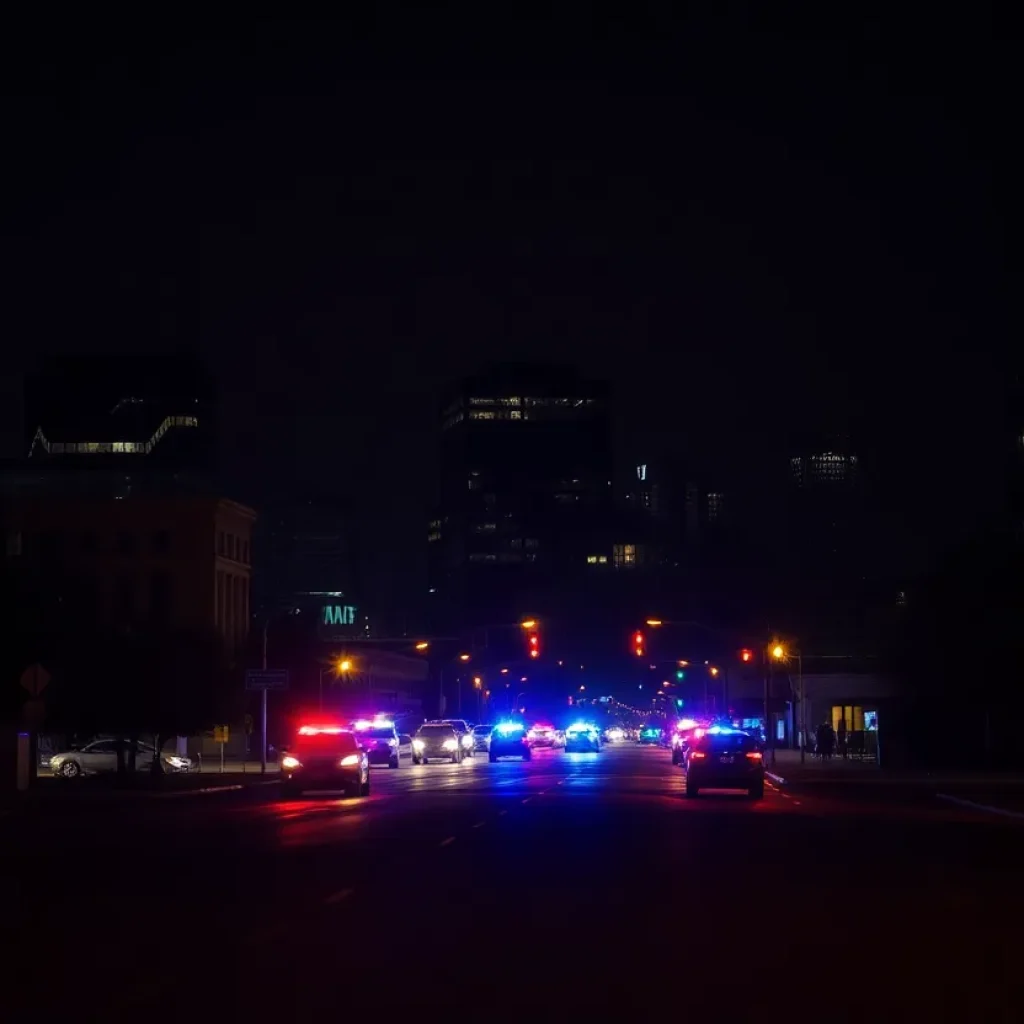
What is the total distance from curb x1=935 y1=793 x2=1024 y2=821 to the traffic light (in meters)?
28.9

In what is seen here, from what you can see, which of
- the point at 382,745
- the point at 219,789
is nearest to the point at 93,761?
the point at 382,745

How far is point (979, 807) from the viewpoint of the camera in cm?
4572

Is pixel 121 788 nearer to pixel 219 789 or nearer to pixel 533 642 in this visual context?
pixel 219 789

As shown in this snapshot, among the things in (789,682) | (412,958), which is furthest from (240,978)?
(789,682)

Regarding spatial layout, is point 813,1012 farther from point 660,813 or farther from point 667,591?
point 667,591

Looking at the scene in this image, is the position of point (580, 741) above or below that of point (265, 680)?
below

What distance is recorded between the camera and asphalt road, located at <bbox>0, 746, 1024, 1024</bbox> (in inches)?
545

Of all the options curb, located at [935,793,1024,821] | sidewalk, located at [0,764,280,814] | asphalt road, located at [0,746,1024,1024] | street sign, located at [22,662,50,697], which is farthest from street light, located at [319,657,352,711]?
asphalt road, located at [0,746,1024,1024]

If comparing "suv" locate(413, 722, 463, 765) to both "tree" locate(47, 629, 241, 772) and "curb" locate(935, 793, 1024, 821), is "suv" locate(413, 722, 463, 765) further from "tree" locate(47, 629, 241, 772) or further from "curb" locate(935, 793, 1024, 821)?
"curb" locate(935, 793, 1024, 821)

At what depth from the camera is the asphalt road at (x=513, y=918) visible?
13844 mm

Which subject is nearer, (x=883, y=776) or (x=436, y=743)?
(x=883, y=776)

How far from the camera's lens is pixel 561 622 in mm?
154750

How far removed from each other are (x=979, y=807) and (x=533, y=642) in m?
36.4

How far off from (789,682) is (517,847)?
83.9 metres
